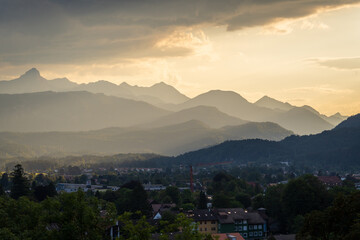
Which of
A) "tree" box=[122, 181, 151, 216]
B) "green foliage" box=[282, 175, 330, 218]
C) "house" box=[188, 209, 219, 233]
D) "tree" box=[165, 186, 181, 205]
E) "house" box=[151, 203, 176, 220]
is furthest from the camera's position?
"tree" box=[165, 186, 181, 205]

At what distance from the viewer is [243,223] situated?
74.9 meters

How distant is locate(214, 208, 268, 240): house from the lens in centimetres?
7344

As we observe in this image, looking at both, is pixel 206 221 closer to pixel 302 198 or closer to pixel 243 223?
pixel 243 223

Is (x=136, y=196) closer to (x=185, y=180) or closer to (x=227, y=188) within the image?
(x=227, y=188)

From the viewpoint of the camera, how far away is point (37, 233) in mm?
31109

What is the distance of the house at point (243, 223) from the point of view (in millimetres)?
73438

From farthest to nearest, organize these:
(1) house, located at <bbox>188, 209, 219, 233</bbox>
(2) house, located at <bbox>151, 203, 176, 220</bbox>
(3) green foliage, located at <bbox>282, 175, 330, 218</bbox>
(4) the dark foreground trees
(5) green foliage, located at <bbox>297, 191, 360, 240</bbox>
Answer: (2) house, located at <bbox>151, 203, 176, 220</bbox> < (3) green foliage, located at <bbox>282, 175, 330, 218</bbox> < (1) house, located at <bbox>188, 209, 219, 233</bbox> < (5) green foliage, located at <bbox>297, 191, 360, 240</bbox> < (4) the dark foreground trees

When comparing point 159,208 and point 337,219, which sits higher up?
point 337,219

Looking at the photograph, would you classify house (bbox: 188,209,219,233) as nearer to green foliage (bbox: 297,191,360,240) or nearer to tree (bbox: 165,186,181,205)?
tree (bbox: 165,186,181,205)

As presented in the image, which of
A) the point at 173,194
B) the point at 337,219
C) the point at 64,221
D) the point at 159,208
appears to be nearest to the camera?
the point at 64,221

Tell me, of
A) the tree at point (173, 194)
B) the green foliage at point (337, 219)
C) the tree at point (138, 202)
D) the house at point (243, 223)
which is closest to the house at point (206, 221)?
the house at point (243, 223)

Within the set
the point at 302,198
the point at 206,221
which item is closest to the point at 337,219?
the point at 206,221

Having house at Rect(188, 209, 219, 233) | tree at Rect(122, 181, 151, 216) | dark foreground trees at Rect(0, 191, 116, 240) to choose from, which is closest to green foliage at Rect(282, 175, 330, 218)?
house at Rect(188, 209, 219, 233)

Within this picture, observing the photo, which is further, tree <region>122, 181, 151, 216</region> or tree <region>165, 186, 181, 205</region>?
tree <region>165, 186, 181, 205</region>
